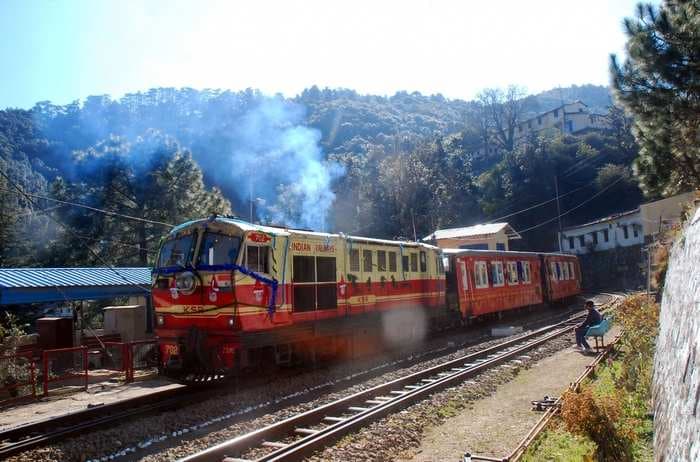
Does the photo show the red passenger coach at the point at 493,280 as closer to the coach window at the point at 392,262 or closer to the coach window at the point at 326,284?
the coach window at the point at 392,262

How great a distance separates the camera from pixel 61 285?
46.3ft

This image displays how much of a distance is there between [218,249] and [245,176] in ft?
141

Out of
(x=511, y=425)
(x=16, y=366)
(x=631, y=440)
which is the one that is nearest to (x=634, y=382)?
(x=511, y=425)

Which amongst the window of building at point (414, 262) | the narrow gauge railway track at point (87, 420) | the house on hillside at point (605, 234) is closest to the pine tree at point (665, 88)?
the window of building at point (414, 262)

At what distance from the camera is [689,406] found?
317cm

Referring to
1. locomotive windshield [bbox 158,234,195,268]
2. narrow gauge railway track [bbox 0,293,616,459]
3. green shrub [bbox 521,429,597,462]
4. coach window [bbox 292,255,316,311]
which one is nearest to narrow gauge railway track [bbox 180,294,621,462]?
green shrub [bbox 521,429,597,462]

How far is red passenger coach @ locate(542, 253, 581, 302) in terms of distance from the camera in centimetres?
2786

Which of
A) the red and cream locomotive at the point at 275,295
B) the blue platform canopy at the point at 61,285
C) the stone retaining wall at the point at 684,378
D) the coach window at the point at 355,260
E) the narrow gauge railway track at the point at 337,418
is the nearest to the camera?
the stone retaining wall at the point at 684,378

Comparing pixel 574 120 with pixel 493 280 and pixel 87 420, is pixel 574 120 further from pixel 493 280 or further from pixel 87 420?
pixel 87 420

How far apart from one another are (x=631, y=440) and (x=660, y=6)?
10892 mm

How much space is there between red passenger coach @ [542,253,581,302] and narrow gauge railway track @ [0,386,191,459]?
72.5 feet

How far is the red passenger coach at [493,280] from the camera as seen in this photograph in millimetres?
19500

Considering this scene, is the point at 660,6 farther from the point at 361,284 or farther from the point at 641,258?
the point at 641,258

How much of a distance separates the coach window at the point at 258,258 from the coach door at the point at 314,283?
0.92 m
